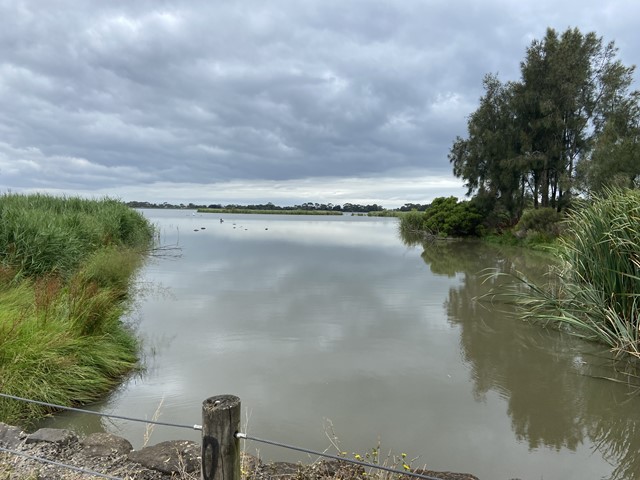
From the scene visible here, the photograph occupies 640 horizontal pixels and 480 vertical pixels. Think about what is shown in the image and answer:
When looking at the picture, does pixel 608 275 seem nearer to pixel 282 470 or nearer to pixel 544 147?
pixel 282 470

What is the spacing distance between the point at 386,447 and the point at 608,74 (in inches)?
1103

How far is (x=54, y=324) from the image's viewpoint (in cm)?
498

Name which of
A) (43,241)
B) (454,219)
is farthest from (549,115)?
(43,241)

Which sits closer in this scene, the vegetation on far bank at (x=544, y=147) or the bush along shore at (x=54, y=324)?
the bush along shore at (x=54, y=324)

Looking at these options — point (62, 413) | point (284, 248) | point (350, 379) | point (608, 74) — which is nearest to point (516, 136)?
point (608, 74)

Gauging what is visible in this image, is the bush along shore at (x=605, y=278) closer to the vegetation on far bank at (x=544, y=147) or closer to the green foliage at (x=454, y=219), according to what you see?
the vegetation on far bank at (x=544, y=147)

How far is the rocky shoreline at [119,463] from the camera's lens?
9.21 ft

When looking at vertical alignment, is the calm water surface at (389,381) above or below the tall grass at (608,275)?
below

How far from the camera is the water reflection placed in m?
4.18

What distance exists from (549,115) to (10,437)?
93.4 ft

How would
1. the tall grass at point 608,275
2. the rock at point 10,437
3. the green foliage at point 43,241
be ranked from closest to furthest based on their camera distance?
the rock at point 10,437 → the tall grass at point 608,275 → the green foliage at point 43,241

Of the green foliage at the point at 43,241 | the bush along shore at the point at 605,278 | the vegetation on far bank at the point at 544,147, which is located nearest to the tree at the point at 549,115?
the vegetation on far bank at the point at 544,147

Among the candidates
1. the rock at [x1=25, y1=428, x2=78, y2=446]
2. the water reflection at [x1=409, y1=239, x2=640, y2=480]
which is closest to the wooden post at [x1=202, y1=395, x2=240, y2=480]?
the rock at [x1=25, y1=428, x2=78, y2=446]

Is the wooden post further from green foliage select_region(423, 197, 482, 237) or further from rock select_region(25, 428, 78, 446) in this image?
green foliage select_region(423, 197, 482, 237)
